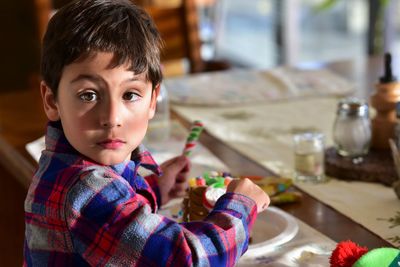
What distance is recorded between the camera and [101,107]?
947 millimetres

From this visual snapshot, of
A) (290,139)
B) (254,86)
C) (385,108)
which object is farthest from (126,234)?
(254,86)

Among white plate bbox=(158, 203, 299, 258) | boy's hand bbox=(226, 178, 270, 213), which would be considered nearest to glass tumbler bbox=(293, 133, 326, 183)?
white plate bbox=(158, 203, 299, 258)

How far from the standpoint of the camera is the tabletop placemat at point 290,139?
4.17 feet

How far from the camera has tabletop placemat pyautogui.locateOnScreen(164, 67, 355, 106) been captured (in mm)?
2074

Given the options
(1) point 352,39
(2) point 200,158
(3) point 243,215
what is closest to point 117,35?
(3) point 243,215

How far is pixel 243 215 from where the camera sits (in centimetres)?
100

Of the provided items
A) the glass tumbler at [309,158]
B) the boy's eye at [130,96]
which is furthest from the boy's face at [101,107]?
the glass tumbler at [309,158]

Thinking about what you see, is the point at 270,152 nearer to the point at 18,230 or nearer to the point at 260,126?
the point at 260,126

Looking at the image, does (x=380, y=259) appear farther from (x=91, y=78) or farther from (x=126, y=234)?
(x=91, y=78)

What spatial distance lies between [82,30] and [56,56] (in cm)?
5

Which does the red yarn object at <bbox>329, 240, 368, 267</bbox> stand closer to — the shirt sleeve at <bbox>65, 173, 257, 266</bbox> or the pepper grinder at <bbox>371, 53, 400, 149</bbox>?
the shirt sleeve at <bbox>65, 173, 257, 266</bbox>

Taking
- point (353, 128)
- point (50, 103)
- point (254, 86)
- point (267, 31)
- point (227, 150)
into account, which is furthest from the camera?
point (267, 31)

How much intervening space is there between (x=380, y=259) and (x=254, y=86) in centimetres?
122

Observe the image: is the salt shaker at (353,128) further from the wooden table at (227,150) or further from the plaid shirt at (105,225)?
the plaid shirt at (105,225)
